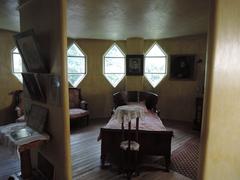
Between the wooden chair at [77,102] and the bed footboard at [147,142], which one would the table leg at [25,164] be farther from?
the wooden chair at [77,102]

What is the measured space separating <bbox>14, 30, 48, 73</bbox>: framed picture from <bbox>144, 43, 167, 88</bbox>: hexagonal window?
15.0ft

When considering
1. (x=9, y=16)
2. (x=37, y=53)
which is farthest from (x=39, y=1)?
(x=9, y=16)

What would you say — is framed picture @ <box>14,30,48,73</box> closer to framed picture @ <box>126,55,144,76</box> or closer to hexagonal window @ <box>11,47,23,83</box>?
hexagonal window @ <box>11,47,23,83</box>

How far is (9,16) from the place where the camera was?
3.32 metres

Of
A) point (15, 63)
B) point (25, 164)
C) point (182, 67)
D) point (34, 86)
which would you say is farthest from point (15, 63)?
point (182, 67)

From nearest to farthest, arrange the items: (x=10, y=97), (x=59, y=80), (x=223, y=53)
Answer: (x=223, y=53), (x=59, y=80), (x=10, y=97)

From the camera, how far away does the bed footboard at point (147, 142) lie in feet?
9.86

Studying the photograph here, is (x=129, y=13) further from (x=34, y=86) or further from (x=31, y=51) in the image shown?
(x=34, y=86)

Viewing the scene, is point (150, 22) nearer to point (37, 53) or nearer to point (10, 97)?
point (37, 53)

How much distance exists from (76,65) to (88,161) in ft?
11.9

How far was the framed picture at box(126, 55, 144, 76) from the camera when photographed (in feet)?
19.8

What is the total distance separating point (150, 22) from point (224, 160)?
2.96 metres

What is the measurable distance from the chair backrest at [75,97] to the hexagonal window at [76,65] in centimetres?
36

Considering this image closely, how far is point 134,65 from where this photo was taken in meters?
6.07
